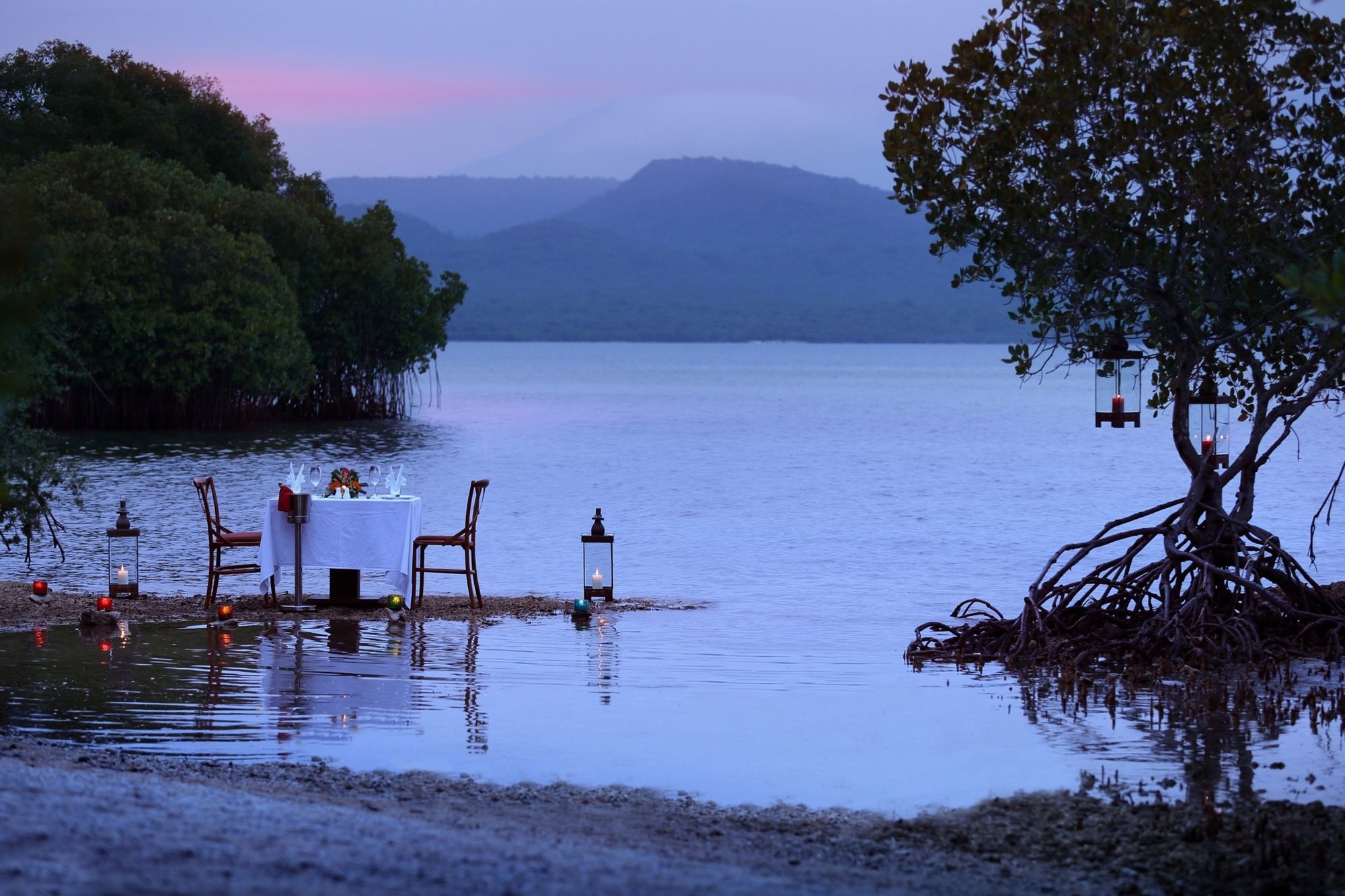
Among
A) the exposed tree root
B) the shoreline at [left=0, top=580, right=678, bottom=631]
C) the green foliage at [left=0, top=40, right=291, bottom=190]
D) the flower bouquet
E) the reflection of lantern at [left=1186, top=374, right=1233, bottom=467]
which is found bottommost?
the shoreline at [left=0, top=580, right=678, bottom=631]

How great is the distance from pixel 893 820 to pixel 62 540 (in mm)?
14965

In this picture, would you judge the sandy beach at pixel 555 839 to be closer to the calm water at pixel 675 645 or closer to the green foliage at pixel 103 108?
the calm water at pixel 675 645

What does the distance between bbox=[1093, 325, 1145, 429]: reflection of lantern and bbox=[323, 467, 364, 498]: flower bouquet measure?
20.2 ft

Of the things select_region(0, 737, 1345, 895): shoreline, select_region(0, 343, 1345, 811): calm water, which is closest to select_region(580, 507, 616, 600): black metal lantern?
select_region(0, 343, 1345, 811): calm water

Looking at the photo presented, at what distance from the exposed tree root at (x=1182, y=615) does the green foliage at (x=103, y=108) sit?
146 feet

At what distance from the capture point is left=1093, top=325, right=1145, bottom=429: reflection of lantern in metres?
11.1

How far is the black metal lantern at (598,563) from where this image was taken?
1388 centimetres

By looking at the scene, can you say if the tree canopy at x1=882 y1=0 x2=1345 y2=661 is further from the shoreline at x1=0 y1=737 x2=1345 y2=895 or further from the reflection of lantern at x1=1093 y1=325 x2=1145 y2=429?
the shoreline at x1=0 y1=737 x2=1345 y2=895

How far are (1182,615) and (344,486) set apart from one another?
6893 mm

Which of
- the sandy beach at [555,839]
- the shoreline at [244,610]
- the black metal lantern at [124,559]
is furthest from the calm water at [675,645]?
the black metal lantern at [124,559]

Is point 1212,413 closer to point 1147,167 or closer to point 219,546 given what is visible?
point 1147,167

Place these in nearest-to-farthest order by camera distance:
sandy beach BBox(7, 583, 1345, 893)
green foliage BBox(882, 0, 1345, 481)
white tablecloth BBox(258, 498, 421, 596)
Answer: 1. sandy beach BBox(7, 583, 1345, 893)
2. green foliage BBox(882, 0, 1345, 481)
3. white tablecloth BBox(258, 498, 421, 596)

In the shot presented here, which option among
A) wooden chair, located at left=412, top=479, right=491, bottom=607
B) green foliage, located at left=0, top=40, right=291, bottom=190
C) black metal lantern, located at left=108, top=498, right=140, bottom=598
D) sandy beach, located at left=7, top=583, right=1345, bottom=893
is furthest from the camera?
green foliage, located at left=0, top=40, right=291, bottom=190

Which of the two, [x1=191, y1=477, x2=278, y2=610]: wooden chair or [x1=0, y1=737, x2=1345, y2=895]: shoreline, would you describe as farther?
[x1=191, y1=477, x2=278, y2=610]: wooden chair
